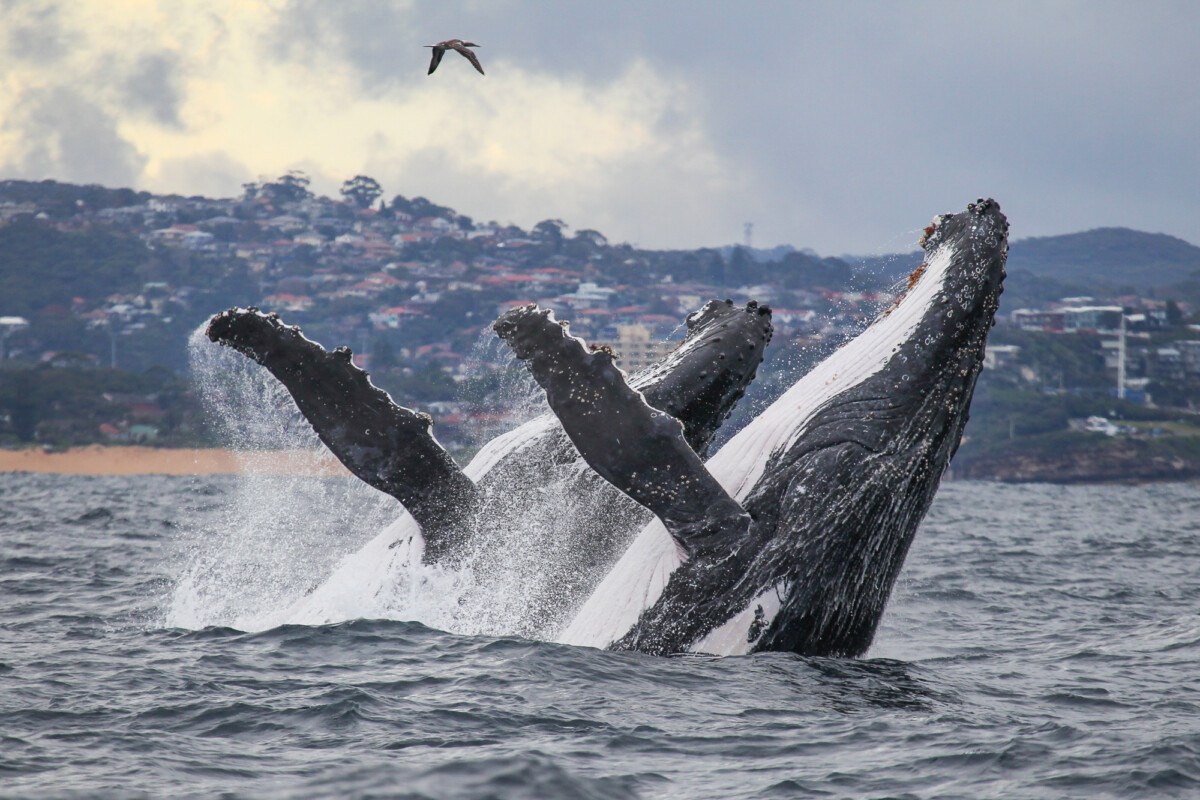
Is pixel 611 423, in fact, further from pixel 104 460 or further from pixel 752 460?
pixel 104 460

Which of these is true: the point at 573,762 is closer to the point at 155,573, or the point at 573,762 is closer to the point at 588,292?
the point at 155,573

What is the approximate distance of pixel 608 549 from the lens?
7938 millimetres

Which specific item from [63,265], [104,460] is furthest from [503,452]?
Result: [63,265]

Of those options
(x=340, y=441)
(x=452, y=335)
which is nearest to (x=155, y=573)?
(x=340, y=441)

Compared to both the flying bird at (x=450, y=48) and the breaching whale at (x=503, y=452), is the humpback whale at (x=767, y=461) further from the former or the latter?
the flying bird at (x=450, y=48)

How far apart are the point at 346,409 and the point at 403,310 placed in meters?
139

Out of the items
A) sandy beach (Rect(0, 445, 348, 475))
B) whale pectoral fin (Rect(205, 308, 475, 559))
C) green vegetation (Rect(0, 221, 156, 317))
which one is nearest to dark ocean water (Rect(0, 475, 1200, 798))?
whale pectoral fin (Rect(205, 308, 475, 559))

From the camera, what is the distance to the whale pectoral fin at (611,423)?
6.44 metres

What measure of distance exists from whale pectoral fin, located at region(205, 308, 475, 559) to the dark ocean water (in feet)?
A: 3.99

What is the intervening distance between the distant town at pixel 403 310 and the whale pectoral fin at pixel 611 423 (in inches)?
2485

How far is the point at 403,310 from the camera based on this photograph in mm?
144125

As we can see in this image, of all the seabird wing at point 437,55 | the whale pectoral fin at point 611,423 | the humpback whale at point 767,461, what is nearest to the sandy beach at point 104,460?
the seabird wing at point 437,55

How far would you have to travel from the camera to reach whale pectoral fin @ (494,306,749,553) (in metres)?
6.44

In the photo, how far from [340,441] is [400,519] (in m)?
1.20
